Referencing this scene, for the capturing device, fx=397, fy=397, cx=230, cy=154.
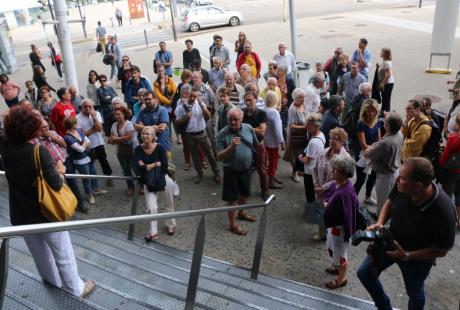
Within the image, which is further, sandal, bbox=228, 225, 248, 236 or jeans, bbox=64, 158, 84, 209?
jeans, bbox=64, 158, 84, 209

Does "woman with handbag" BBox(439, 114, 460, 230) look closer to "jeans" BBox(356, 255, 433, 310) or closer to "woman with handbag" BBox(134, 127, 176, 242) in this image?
"jeans" BBox(356, 255, 433, 310)

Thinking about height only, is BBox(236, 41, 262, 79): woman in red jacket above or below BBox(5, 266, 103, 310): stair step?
above

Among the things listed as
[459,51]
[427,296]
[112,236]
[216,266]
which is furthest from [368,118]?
[459,51]

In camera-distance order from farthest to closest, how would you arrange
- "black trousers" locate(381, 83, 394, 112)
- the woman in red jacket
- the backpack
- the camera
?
the woman in red jacket → "black trousers" locate(381, 83, 394, 112) → the backpack → the camera

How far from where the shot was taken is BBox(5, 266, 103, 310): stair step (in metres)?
2.70

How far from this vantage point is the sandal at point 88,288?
10.6ft

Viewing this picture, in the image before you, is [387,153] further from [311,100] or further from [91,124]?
[91,124]

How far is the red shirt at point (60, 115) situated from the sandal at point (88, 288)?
3988 mm

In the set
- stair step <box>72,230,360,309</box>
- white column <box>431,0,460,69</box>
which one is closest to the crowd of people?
stair step <box>72,230,360,309</box>

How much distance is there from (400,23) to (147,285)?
2294 cm

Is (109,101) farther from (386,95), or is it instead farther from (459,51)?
(459,51)

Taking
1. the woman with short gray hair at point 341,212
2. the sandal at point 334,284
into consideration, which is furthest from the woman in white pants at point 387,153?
the sandal at point 334,284

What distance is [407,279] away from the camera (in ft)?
11.0

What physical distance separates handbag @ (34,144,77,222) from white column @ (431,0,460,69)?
12.8 metres
